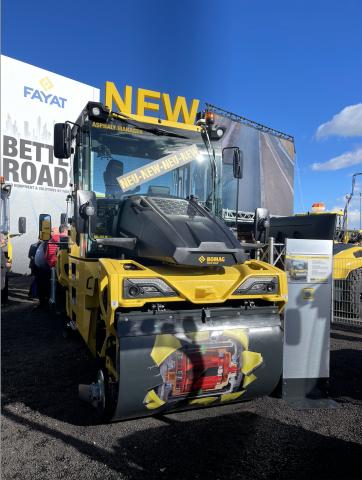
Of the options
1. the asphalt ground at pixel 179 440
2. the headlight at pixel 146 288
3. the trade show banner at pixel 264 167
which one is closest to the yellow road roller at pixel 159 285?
the headlight at pixel 146 288

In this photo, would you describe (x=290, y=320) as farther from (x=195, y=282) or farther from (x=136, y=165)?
(x=136, y=165)

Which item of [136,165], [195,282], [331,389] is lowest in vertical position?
[331,389]

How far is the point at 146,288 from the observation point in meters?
3.12

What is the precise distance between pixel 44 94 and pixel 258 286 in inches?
549

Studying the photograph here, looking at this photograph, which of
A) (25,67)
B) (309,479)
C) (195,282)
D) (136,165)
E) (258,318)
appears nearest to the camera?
(309,479)

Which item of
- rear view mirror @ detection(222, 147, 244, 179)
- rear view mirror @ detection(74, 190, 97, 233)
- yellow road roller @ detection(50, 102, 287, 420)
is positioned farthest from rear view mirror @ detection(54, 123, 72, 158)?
rear view mirror @ detection(222, 147, 244, 179)

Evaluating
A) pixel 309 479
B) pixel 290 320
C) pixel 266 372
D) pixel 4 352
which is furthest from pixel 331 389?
pixel 4 352

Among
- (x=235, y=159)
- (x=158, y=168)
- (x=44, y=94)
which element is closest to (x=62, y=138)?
(x=158, y=168)

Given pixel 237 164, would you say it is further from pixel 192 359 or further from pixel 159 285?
pixel 192 359

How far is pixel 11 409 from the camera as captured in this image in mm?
3701

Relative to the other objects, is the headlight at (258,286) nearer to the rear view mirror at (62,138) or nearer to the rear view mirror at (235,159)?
the rear view mirror at (235,159)

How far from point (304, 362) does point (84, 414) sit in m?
2.16

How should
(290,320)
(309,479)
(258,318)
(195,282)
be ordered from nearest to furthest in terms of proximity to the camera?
(309,479), (195,282), (258,318), (290,320)

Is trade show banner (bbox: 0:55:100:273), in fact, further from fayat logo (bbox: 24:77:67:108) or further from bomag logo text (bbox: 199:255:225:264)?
bomag logo text (bbox: 199:255:225:264)
